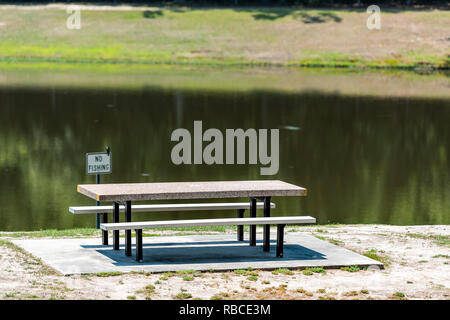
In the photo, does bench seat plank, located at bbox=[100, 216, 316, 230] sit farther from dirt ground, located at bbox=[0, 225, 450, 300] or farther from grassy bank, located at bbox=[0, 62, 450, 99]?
grassy bank, located at bbox=[0, 62, 450, 99]

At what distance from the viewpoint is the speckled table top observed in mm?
11641

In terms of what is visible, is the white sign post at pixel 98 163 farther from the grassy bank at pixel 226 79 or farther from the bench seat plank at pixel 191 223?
the grassy bank at pixel 226 79

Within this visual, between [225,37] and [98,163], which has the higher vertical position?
[225,37]

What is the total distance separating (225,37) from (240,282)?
61.3 m

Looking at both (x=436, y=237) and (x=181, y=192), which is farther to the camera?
(x=436, y=237)

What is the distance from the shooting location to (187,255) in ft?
40.9

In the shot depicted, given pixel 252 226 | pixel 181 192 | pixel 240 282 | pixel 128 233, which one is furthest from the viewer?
pixel 252 226

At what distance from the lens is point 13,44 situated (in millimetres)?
68062

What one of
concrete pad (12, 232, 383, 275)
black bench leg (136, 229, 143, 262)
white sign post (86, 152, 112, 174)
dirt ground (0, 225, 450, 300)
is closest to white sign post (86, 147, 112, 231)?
white sign post (86, 152, 112, 174)

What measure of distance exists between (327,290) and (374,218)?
9.36m

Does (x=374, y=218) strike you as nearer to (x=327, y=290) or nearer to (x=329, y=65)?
(x=327, y=290)

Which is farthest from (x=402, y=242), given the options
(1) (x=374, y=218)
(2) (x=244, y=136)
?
(2) (x=244, y=136)

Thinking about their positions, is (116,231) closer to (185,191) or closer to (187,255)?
(187,255)

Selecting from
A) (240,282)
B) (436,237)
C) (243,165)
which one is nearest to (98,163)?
(240,282)
